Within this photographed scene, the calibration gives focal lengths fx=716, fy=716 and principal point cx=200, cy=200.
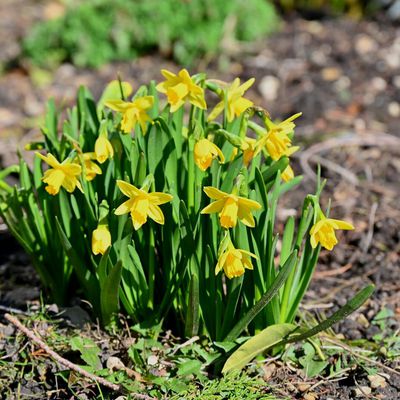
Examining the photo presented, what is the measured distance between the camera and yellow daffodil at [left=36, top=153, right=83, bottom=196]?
2.03 m

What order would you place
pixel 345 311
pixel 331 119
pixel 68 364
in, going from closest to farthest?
pixel 345 311 → pixel 68 364 → pixel 331 119

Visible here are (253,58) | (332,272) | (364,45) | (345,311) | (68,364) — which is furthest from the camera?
(364,45)

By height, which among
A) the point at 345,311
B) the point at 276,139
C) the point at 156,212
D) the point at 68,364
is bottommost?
the point at 68,364

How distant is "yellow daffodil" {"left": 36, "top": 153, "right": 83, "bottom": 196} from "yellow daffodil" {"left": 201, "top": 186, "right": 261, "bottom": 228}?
15.3 inches

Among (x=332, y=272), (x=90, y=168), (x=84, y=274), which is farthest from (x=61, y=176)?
(x=332, y=272)

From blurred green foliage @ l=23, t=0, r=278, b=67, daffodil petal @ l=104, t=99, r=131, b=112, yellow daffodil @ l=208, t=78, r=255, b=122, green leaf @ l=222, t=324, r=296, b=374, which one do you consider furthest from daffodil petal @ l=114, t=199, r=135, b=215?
blurred green foliage @ l=23, t=0, r=278, b=67

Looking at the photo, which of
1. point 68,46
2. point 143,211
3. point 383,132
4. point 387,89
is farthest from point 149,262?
point 68,46

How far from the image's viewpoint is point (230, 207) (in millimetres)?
1905

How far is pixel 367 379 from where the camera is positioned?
227 centimetres

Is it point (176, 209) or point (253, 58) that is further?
point (253, 58)

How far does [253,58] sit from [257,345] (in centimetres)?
320

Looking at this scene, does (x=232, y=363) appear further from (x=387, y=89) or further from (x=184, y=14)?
(x=184, y=14)

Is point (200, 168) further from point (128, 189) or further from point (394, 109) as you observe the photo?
point (394, 109)

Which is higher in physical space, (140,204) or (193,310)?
(140,204)
